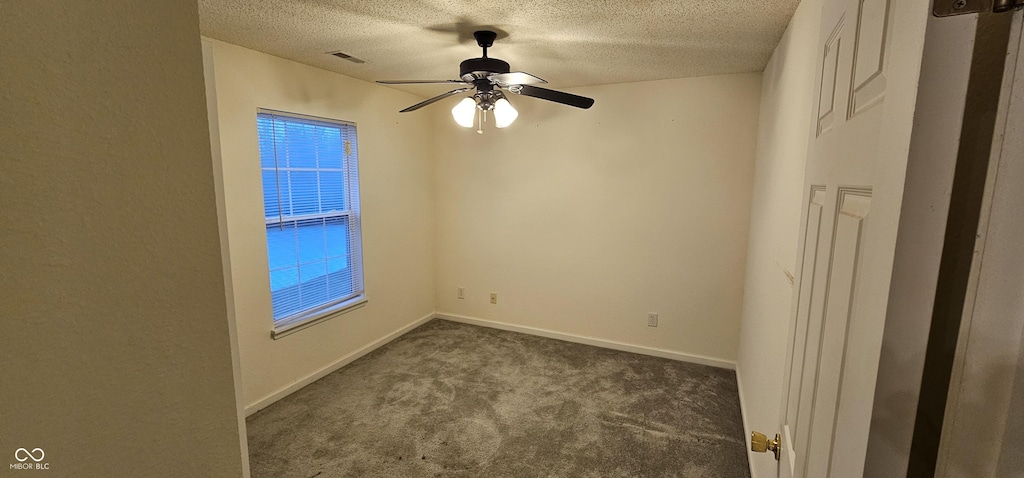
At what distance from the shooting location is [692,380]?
10.3 feet

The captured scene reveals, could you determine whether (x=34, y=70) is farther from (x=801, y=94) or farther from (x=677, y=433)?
(x=677, y=433)

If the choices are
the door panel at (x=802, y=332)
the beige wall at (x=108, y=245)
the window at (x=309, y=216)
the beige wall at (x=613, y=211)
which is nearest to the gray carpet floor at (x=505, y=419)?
the beige wall at (x=613, y=211)

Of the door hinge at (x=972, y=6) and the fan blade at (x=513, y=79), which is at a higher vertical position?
the fan blade at (x=513, y=79)

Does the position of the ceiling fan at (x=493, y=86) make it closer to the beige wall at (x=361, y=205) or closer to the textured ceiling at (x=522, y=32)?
the textured ceiling at (x=522, y=32)

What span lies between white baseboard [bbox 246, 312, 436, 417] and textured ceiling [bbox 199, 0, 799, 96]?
2.24m

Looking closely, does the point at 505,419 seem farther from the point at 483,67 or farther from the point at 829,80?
the point at 829,80

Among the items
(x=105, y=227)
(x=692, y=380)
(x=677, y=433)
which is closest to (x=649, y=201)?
(x=692, y=380)

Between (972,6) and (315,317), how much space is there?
3.38 m

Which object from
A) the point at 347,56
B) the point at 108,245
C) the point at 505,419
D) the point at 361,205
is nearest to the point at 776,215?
the point at 505,419

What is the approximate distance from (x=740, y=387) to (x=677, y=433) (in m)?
0.76

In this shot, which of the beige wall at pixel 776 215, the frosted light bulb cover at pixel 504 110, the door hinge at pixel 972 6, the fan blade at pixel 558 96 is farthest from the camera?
the frosted light bulb cover at pixel 504 110

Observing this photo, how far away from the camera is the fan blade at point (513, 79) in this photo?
212 centimetres

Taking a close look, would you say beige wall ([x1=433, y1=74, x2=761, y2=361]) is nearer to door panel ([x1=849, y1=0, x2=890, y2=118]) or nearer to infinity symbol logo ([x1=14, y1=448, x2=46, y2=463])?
door panel ([x1=849, y1=0, x2=890, y2=118])

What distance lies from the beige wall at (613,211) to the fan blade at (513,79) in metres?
1.40
